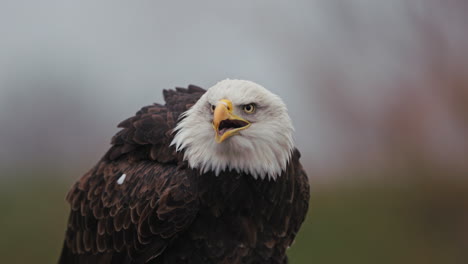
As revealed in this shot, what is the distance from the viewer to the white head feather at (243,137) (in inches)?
167

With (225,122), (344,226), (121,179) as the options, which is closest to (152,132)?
(121,179)

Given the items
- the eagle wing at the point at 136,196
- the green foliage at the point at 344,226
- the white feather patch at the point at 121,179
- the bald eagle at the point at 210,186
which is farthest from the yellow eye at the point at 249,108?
the green foliage at the point at 344,226

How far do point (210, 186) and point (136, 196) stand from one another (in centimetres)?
57

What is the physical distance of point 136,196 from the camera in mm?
4684

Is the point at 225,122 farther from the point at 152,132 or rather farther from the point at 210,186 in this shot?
the point at 152,132

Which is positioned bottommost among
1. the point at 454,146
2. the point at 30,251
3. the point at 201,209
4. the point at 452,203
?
the point at 30,251

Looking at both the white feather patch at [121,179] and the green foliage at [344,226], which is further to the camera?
the green foliage at [344,226]

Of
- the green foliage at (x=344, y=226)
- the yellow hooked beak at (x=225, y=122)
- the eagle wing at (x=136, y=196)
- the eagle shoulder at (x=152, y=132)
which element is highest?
the yellow hooked beak at (x=225, y=122)

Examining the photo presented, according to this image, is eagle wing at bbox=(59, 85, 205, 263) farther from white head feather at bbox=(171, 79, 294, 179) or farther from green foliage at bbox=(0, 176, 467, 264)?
green foliage at bbox=(0, 176, 467, 264)

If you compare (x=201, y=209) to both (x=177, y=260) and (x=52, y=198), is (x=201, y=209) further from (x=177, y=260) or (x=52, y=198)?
(x=52, y=198)

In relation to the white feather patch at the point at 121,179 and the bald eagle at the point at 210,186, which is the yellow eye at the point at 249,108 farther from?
the white feather patch at the point at 121,179

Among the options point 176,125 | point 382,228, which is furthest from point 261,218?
point 382,228

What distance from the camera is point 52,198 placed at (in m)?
7.85

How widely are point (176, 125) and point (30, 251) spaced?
11.7 ft
